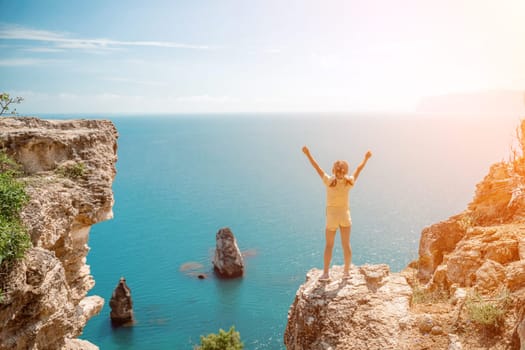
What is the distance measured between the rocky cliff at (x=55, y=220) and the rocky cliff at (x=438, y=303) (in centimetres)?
696

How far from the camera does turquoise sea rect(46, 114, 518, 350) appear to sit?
48.3 m

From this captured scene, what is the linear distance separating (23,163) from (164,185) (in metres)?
104

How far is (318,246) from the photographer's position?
7150 cm

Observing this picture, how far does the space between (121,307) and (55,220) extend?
37.0 meters

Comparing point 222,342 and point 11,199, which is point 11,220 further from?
point 222,342

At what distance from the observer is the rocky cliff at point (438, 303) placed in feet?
28.2

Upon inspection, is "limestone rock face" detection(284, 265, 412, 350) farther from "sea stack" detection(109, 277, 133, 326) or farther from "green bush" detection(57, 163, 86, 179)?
"sea stack" detection(109, 277, 133, 326)

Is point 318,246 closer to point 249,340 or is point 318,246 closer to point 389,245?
point 389,245

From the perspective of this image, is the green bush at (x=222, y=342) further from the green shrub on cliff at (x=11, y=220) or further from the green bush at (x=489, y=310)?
the green bush at (x=489, y=310)

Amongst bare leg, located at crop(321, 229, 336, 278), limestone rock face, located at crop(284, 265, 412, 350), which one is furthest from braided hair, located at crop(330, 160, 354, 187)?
limestone rock face, located at crop(284, 265, 412, 350)

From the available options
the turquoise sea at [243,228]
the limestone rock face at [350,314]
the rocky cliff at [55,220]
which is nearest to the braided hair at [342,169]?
the limestone rock face at [350,314]

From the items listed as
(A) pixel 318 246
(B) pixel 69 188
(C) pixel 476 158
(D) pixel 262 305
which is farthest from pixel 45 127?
(C) pixel 476 158

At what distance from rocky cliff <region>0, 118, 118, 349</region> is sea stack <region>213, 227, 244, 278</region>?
38.2 meters

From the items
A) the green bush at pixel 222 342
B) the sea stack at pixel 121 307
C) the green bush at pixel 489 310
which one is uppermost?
the green bush at pixel 489 310
